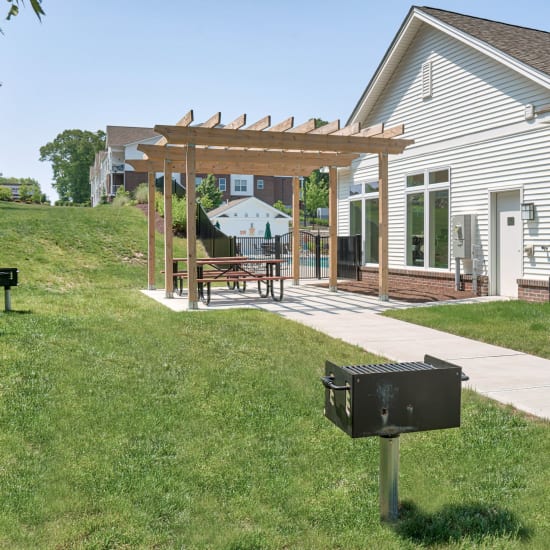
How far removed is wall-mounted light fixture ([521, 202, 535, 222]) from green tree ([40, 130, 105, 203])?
305 feet

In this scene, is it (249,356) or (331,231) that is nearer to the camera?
(249,356)

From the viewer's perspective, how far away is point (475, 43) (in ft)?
48.6

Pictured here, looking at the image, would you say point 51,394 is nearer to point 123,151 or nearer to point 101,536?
point 101,536

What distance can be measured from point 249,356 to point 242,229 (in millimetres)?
50945

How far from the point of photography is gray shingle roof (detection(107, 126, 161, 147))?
6047cm

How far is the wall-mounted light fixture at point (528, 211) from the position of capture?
13.4 m

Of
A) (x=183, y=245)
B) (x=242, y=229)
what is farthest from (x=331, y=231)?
(x=242, y=229)

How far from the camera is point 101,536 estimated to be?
334 centimetres

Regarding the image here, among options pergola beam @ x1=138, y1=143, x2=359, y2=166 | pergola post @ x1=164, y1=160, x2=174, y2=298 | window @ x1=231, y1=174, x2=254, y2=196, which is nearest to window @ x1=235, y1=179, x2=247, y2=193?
window @ x1=231, y1=174, x2=254, y2=196

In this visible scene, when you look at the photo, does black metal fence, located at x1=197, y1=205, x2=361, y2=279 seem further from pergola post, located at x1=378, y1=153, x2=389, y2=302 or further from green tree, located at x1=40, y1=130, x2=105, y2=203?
green tree, located at x1=40, y1=130, x2=105, y2=203

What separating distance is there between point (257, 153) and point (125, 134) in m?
49.3

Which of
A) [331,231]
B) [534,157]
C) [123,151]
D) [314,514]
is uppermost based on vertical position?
[123,151]

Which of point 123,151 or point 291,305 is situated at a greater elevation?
point 123,151

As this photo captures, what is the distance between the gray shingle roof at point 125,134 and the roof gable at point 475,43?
145 ft
